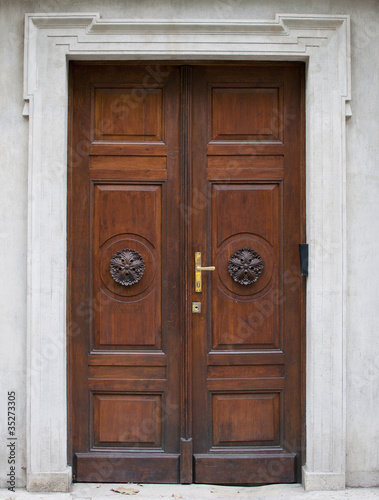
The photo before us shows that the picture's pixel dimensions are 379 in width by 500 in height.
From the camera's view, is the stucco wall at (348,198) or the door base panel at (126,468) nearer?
the stucco wall at (348,198)

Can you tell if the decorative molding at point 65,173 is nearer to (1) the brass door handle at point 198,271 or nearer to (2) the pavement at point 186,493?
(2) the pavement at point 186,493

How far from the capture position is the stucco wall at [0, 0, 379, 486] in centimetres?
373

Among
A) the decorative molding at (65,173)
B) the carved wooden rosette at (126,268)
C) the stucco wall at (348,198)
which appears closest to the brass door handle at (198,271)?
the carved wooden rosette at (126,268)

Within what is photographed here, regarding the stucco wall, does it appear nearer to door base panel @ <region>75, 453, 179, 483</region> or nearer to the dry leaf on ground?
door base panel @ <region>75, 453, 179, 483</region>

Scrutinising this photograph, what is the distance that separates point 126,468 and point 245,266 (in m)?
1.64

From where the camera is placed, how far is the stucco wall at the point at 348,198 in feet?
12.3

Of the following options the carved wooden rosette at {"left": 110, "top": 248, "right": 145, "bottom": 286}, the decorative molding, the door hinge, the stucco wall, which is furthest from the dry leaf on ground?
the door hinge

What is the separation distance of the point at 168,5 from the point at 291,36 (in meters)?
0.86

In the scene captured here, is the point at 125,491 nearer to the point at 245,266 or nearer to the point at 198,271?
the point at 198,271

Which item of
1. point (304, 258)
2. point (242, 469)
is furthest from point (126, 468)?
point (304, 258)

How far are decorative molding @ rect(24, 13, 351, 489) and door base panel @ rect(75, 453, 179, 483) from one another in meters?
0.20

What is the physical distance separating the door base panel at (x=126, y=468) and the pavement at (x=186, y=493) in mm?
41

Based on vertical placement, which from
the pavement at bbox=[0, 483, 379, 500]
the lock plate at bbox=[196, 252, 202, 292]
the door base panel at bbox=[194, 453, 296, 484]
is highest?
the lock plate at bbox=[196, 252, 202, 292]

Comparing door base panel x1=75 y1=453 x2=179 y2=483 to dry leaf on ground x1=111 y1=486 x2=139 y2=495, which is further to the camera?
door base panel x1=75 y1=453 x2=179 y2=483
